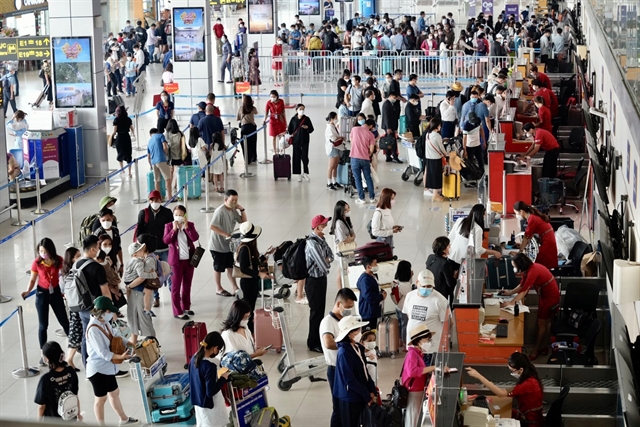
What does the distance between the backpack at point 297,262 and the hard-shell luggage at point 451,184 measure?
690 cm

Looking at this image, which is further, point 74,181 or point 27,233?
point 74,181

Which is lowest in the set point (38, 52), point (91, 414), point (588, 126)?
point (91, 414)

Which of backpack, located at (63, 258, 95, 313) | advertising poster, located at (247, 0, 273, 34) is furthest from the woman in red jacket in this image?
advertising poster, located at (247, 0, 273, 34)

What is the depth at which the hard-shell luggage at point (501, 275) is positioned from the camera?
12.3m

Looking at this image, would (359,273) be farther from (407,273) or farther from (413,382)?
(413,382)

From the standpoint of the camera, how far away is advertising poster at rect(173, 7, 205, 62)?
88.3 ft

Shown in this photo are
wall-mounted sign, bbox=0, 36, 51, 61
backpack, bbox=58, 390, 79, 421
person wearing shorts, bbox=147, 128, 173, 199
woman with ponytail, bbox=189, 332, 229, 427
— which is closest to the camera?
woman with ponytail, bbox=189, 332, 229, 427

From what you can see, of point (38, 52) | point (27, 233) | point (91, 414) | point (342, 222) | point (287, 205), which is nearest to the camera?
point (91, 414)

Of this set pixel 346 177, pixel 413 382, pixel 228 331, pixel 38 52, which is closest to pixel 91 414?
pixel 228 331

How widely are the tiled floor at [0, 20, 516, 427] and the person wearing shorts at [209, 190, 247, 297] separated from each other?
52 centimetres

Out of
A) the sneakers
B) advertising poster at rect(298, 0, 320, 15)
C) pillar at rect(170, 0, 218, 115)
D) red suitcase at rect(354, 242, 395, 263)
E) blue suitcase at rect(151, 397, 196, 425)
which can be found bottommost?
the sneakers

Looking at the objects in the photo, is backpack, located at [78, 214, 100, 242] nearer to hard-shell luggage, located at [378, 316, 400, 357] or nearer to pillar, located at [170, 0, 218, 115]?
hard-shell luggage, located at [378, 316, 400, 357]

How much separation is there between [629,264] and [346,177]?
10243mm

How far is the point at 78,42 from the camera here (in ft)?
63.8
